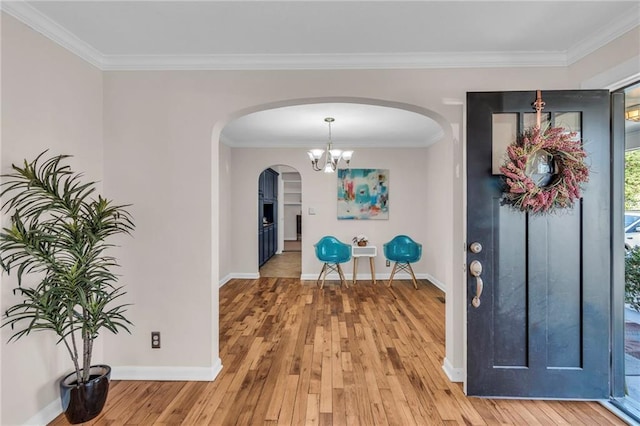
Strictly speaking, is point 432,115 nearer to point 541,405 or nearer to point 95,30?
point 541,405

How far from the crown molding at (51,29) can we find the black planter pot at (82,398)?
6.97 feet

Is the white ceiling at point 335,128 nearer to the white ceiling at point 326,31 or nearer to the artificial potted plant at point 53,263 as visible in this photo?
the white ceiling at point 326,31

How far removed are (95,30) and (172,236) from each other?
1.44 meters

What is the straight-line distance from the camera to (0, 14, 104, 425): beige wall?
5.78 feet

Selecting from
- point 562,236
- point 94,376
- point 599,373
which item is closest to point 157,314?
point 94,376

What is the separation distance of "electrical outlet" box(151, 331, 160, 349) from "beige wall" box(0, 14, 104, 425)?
50 cm

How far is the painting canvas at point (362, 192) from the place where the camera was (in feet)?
18.4

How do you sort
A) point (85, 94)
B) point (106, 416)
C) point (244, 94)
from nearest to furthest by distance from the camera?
point (106, 416)
point (85, 94)
point (244, 94)

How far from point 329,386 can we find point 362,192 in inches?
146

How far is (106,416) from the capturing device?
2033 mm

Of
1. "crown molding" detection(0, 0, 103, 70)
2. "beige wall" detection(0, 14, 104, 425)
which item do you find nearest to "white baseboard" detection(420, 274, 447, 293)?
"beige wall" detection(0, 14, 104, 425)

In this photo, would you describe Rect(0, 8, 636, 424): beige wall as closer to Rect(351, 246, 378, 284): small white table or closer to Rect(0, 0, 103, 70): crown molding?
Rect(0, 0, 103, 70): crown molding

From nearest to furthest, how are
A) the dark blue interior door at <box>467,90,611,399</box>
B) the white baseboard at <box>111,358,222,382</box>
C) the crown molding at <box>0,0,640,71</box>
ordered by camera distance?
1. the dark blue interior door at <box>467,90,611,399</box>
2. the crown molding at <box>0,0,640,71</box>
3. the white baseboard at <box>111,358,222,382</box>

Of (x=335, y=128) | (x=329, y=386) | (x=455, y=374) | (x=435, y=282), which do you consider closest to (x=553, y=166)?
(x=455, y=374)
